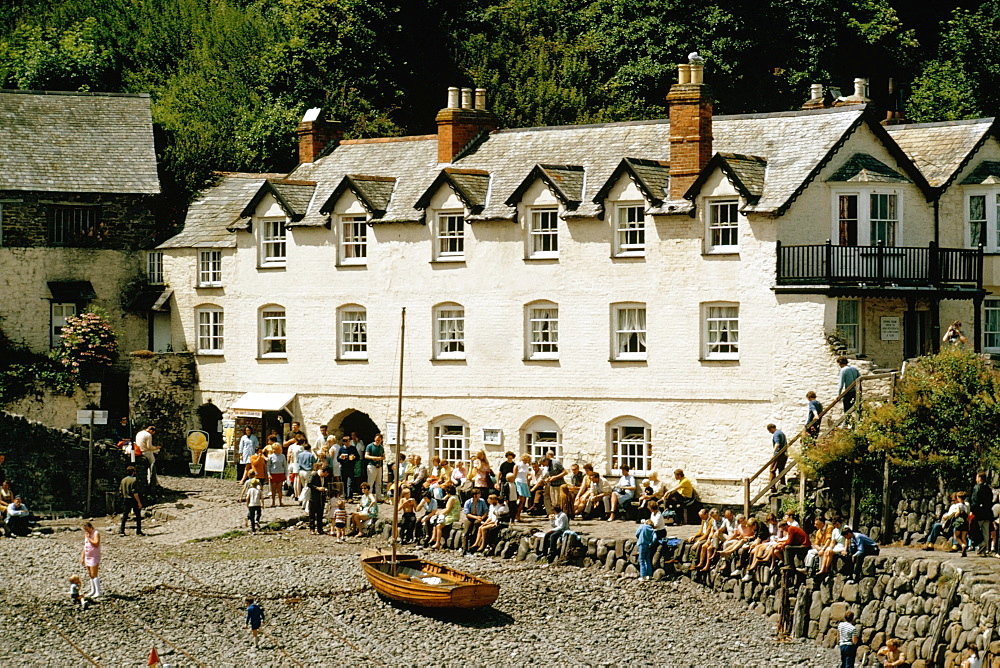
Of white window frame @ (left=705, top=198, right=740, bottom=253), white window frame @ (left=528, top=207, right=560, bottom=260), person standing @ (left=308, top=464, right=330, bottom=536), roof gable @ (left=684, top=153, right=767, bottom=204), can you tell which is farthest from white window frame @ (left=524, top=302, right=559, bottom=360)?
person standing @ (left=308, top=464, right=330, bottom=536)

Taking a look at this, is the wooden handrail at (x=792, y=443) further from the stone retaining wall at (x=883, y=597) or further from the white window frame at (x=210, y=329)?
the white window frame at (x=210, y=329)

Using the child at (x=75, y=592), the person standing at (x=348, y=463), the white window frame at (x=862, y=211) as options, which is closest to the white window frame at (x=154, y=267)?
the person standing at (x=348, y=463)

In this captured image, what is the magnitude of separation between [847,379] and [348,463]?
533 inches

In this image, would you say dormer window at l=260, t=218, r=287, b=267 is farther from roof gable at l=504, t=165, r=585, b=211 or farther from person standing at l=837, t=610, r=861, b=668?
person standing at l=837, t=610, r=861, b=668

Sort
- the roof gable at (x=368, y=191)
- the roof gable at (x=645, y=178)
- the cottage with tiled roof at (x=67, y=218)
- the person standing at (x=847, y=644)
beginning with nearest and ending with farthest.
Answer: the person standing at (x=847, y=644) < the roof gable at (x=645, y=178) < the roof gable at (x=368, y=191) < the cottage with tiled roof at (x=67, y=218)

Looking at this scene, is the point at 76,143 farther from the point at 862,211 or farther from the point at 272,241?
the point at 862,211

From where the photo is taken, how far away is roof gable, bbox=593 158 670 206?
4544cm

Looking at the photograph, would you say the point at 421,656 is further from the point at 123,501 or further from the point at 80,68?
the point at 80,68

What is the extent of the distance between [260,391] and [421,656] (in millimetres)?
18666

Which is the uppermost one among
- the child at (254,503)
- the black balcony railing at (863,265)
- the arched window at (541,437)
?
the black balcony railing at (863,265)

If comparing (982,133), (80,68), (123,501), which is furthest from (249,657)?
(80,68)

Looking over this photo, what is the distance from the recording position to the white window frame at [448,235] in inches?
1943

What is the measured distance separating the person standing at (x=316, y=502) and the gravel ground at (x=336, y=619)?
2.04 m

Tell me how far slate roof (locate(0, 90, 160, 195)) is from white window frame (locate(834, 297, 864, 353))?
23.5 metres
